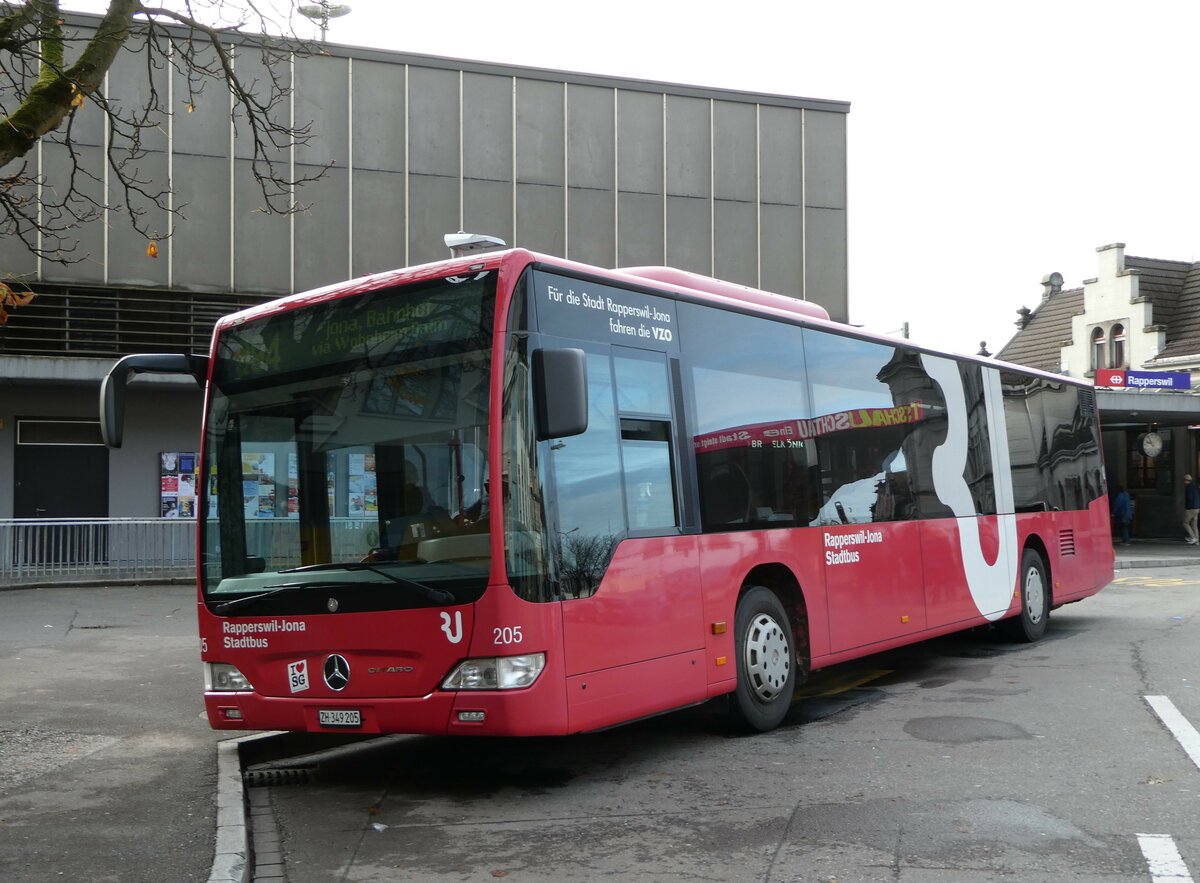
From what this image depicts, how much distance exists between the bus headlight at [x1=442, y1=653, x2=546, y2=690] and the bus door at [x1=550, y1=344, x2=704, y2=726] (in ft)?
0.77

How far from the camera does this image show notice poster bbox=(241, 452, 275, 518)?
7.46m

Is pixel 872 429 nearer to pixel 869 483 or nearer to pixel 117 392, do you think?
pixel 869 483

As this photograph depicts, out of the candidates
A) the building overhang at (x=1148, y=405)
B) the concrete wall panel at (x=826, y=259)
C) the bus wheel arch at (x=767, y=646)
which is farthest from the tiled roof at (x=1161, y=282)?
the bus wheel arch at (x=767, y=646)

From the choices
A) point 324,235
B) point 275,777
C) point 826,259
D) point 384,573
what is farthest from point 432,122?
point 384,573

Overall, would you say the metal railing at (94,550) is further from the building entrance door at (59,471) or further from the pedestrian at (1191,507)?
the pedestrian at (1191,507)

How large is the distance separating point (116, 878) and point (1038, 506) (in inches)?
433

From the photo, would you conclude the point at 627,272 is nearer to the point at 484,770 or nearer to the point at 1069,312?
the point at 484,770

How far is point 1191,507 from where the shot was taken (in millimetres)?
33000

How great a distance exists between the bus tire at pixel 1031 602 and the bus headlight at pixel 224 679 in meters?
8.49

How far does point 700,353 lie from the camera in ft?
27.5

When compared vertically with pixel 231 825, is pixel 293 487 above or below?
above

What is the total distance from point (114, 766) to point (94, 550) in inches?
585

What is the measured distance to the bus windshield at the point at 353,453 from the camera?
6773 millimetres

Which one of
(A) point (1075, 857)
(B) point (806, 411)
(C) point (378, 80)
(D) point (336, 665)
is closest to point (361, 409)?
(D) point (336, 665)
